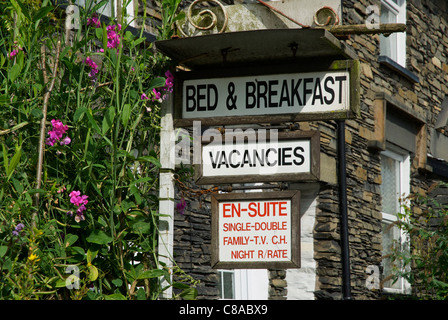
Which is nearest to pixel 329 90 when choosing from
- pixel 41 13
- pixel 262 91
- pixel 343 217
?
pixel 262 91

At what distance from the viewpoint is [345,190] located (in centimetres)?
701

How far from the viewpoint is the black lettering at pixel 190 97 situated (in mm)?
3426

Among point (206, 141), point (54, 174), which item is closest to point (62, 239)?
point (54, 174)

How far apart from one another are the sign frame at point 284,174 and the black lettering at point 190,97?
159 millimetres

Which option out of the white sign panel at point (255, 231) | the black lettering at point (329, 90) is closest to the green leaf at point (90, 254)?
A: the white sign panel at point (255, 231)

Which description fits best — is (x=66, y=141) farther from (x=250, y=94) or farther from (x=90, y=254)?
(x=250, y=94)

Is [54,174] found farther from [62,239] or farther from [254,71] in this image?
[254,71]

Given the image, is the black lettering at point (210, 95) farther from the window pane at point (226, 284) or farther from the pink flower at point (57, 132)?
the window pane at point (226, 284)

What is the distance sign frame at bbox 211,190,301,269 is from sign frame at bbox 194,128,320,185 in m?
0.07

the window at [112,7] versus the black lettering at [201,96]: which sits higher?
the window at [112,7]

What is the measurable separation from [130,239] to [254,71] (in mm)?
976

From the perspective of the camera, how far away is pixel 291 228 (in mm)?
3340

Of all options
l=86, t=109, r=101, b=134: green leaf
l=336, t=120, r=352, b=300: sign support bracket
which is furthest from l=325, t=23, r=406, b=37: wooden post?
l=336, t=120, r=352, b=300: sign support bracket
